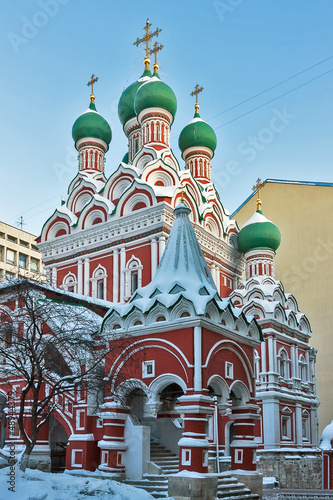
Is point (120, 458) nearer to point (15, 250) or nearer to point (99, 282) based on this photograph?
point (99, 282)

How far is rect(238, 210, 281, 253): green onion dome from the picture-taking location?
2131 centimetres

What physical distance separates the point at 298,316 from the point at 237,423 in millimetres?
9392

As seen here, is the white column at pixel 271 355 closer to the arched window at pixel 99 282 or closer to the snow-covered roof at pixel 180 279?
the arched window at pixel 99 282

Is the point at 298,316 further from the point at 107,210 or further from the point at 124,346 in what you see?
the point at 124,346

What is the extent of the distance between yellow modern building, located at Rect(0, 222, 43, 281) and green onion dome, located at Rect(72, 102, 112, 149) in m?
15.6

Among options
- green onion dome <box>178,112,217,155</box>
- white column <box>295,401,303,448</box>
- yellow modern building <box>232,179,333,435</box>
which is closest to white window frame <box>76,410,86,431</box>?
white column <box>295,401,303,448</box>

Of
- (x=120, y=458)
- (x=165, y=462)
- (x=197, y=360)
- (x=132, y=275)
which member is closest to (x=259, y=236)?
(x=132, y=275)

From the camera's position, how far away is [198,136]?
2314 centimetres

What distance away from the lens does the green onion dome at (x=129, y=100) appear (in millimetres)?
23156

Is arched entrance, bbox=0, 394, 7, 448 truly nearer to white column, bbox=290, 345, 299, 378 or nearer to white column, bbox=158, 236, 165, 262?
white column, bbox=158, 236, 165, 262

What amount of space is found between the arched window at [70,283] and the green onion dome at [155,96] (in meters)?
6.18

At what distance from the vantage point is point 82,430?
1198cm

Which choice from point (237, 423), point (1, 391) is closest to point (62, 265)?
point (1, 391)

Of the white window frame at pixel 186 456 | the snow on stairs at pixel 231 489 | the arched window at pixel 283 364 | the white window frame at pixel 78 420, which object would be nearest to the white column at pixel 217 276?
the arched window at pixel 283 364
